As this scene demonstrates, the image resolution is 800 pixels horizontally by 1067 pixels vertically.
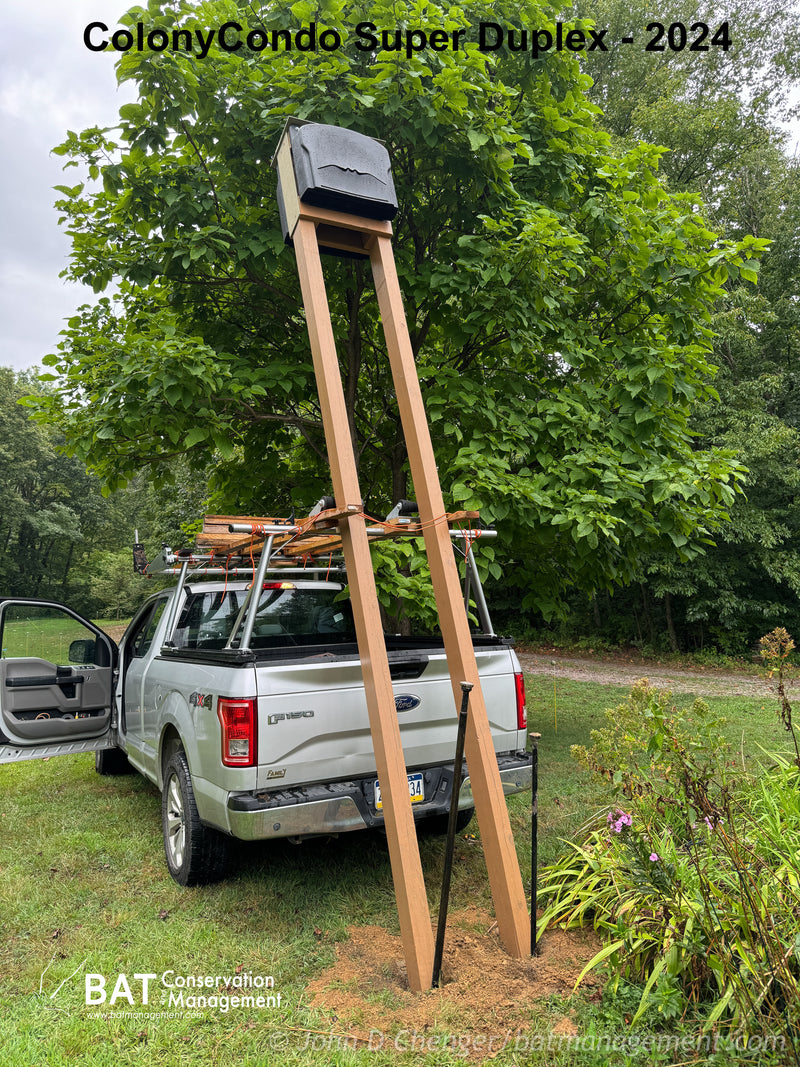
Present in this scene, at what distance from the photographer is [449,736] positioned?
4.04 metres

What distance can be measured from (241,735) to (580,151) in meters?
5.57

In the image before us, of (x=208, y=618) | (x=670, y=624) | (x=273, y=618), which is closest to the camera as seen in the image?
(x=273, y=618)

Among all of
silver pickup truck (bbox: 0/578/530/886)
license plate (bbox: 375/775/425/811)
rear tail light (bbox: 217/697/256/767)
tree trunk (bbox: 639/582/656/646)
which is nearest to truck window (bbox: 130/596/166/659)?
silver pickup truck (bbox: 0/578/530/886)

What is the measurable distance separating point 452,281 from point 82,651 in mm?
4438

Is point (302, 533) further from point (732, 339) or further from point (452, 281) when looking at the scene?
point (732, 339)

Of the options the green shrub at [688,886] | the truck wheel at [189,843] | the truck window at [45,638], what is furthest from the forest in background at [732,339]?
the green shrub at [688,886]

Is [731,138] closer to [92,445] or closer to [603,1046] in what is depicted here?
[92,445]

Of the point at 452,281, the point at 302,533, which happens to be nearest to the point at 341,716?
the point at 302,533

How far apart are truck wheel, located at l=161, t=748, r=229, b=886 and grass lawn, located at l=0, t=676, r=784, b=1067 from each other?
9cm

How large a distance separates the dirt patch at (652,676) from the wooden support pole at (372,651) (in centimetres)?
895

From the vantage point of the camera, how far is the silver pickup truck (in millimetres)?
3416

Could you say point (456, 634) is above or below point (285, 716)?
above

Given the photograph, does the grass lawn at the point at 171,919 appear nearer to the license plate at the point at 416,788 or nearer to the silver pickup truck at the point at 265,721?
the silver pickup truck at the point at 265,721

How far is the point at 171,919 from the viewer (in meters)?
3.61
